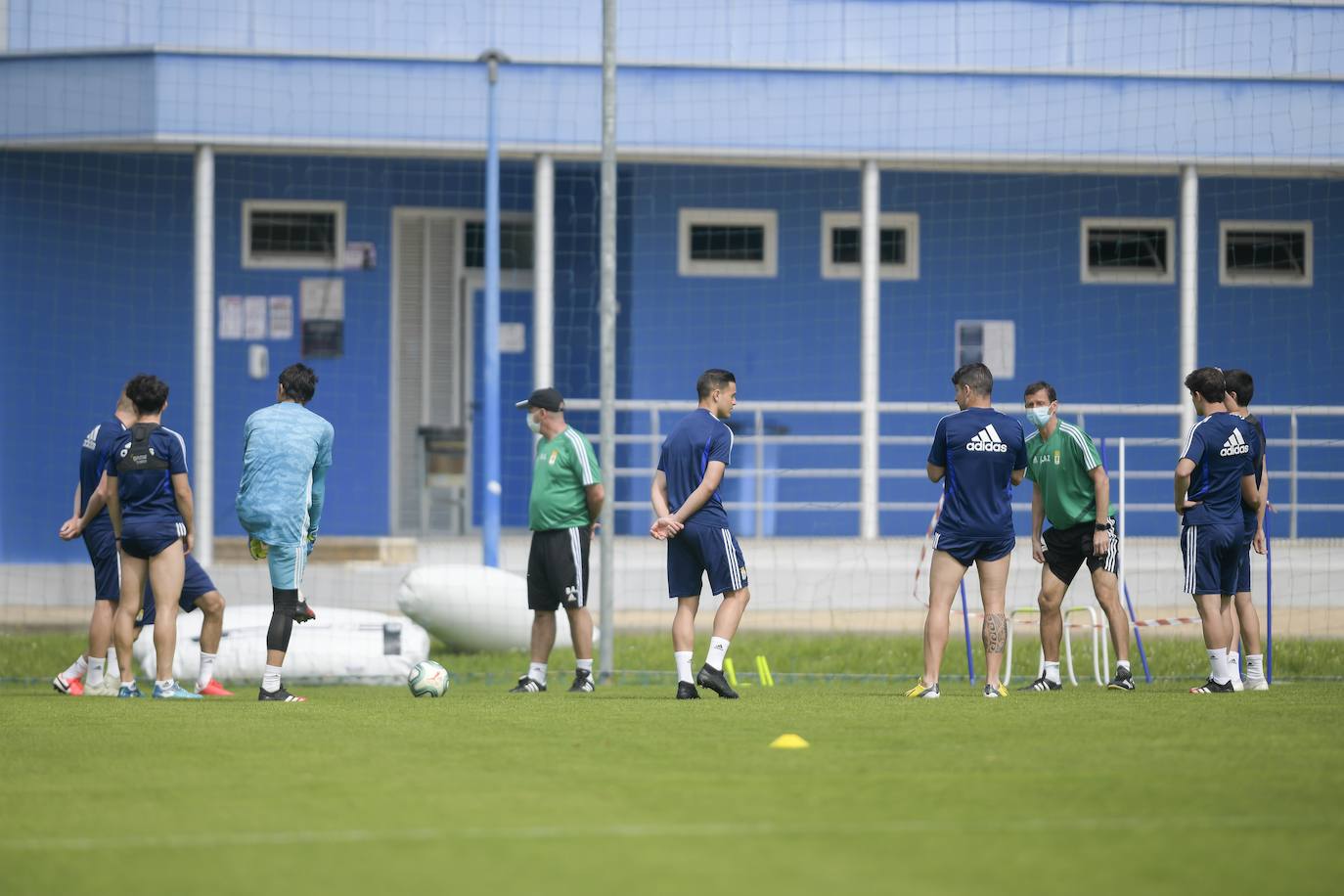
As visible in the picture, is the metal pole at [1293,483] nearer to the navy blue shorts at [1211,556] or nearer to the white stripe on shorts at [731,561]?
the navy blue shorts at [1211,556]

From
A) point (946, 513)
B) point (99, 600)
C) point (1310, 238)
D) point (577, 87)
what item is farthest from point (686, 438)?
point (1310, 238)

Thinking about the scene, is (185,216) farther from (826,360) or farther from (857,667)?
(857,667)

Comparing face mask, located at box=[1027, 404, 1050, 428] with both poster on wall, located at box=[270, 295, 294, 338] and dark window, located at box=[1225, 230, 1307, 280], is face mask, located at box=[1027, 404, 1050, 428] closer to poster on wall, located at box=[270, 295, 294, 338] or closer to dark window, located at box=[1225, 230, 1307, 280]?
dark window, located at box=[1225, 230, 1307, 280]

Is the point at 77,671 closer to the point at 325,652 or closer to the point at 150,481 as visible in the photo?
the point at 150,481

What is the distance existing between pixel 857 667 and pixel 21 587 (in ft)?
27.0

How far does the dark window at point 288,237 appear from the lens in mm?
18734

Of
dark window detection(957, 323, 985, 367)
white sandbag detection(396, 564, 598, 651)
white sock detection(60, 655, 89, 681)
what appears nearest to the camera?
white sock detection(60, 655, 89, 681)

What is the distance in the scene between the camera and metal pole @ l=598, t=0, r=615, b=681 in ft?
39.2

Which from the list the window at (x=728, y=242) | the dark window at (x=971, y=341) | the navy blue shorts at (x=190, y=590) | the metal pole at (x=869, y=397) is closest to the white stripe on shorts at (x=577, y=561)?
the navy blue shorts at (x=190, y=590)

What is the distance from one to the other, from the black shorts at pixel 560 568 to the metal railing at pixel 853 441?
372 cm

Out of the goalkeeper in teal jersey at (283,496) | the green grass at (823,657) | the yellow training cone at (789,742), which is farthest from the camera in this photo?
the green grass at (823,657)

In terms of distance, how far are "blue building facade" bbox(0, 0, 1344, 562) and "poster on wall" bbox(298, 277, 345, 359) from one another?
92 millimetres

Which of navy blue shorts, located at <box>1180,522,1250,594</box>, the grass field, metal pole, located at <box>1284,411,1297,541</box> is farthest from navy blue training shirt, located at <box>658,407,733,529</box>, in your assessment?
metal pole, located at <box>1284,411,1297,541</box>

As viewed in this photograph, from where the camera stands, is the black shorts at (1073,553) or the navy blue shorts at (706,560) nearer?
the navy blue shorts at (706,560)
